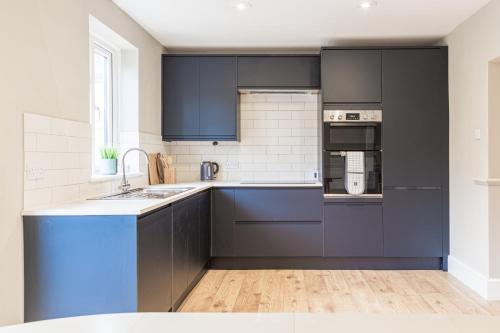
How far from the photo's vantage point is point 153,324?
2.44ft

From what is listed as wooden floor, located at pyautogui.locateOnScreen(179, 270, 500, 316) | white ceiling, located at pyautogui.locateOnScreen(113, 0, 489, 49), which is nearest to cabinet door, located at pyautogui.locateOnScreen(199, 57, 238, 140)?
white ceiling, located at pyautogui.locateOnScreen(113, 0, 489, 49)

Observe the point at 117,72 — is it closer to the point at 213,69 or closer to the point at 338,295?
the point at 213,69

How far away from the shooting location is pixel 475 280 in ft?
11.6

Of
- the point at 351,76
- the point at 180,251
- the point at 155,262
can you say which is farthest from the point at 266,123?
the point at 155,262

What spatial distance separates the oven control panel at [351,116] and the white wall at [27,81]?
2.38 metres

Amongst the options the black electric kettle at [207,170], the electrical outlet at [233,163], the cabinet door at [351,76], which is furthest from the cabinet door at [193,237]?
the cabinet door at [351,76]

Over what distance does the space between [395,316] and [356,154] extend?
3.56 meters

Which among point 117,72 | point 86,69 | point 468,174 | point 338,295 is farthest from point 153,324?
point 468,174

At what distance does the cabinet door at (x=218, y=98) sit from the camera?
4504mm

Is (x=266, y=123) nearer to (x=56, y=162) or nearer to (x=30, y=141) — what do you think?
Result: (x=56, y=162)

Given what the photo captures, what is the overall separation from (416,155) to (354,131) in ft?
2.22

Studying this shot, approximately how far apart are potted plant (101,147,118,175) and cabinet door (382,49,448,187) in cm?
264

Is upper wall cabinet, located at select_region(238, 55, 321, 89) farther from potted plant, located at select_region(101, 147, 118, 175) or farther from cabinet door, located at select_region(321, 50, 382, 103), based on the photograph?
potted plant, located at select_region(101, 147, 118, 175)

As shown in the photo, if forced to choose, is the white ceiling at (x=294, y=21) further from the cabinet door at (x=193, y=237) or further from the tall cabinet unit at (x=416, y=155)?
the cabinet door at (x=193, y=237)
